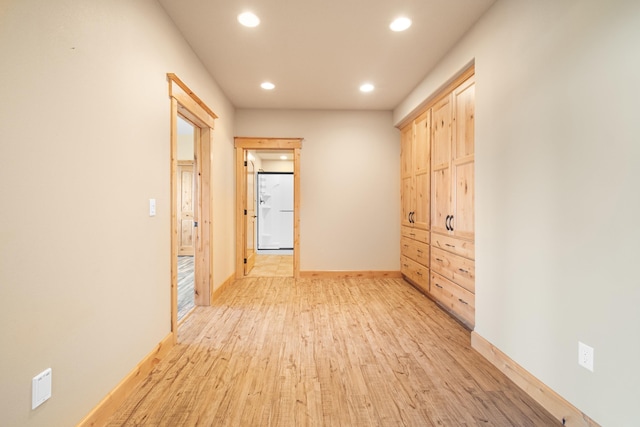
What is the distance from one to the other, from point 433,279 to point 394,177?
1914mm

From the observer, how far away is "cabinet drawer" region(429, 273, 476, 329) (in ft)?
8.92

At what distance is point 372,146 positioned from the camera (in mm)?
4918

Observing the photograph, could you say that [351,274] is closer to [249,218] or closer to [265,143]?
[249,218]

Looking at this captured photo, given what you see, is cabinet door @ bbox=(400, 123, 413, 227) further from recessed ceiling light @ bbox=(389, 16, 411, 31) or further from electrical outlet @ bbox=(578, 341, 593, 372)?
electrical outlet @ bbox=(578, 341, 593, 372)

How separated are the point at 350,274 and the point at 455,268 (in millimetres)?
2114

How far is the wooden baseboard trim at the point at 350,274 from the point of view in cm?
488

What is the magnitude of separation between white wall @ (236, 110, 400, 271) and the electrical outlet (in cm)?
338

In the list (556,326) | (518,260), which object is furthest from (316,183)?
(556,326)

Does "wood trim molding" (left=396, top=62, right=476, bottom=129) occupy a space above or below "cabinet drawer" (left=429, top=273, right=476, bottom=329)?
above

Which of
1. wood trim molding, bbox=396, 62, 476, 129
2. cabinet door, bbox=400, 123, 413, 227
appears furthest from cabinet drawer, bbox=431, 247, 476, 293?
wood trim molding, bbox=396, 62, 476, 129

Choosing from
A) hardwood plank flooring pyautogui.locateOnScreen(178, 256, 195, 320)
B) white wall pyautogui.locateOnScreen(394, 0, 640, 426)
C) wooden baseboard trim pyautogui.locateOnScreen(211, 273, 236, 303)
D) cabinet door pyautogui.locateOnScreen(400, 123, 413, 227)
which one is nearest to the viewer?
white wall pyautogui.locateOnScreen(394, 0, 640, 426)

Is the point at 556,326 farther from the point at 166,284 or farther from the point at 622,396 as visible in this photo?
the point at 166,284

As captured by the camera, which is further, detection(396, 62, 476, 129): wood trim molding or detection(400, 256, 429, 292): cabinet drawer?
detection(400, 256, 429, 292): cabinet drawer

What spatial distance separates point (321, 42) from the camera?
9.35ft
